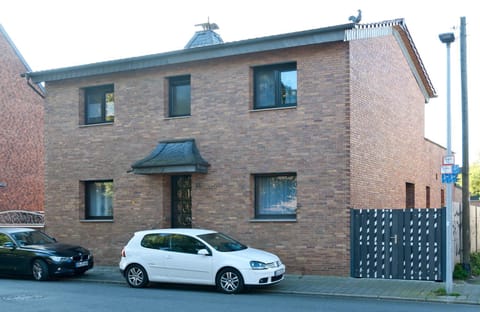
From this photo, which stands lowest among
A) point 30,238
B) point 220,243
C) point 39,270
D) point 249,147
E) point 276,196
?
point 39,270

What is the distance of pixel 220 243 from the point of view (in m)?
13.9

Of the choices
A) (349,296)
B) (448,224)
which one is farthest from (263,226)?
(448,224)

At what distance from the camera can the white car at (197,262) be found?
12.9 metres

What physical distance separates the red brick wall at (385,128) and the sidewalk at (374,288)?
7.39ft

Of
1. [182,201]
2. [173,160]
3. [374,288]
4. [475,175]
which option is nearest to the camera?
[374,288]

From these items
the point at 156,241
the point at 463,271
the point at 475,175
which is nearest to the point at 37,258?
the point at 156,241

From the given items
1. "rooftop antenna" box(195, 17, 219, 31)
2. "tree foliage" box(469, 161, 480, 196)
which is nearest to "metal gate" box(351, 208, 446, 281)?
"rooftop antenna" box(195, 17, 219, 31)

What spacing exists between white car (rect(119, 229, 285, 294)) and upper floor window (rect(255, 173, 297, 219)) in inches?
97.3

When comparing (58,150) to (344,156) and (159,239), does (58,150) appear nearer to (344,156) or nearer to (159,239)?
(159,239)

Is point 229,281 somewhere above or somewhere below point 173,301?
above

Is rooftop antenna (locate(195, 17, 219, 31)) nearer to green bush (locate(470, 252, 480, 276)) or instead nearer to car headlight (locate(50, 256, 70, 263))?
car headlight (locate(50, 256, 70, 263))

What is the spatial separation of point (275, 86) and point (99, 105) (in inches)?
245

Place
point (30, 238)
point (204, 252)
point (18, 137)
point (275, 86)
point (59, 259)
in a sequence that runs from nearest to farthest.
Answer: point (204, 252) → point (59, 259) → point (275, 86) → point (30, 238) → point (18, 137)

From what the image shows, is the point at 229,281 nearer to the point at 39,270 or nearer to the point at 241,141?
the point at 241,141
